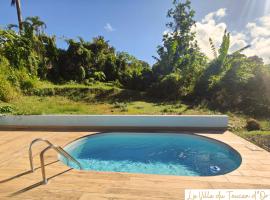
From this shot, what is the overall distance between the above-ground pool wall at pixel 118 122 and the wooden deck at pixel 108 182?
2.48 metres

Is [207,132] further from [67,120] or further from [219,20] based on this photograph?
[219,20]

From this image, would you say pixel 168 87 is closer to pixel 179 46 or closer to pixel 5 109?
pixel 179 46

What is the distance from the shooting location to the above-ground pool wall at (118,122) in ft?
22.7

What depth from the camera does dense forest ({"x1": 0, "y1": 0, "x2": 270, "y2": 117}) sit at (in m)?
10.9

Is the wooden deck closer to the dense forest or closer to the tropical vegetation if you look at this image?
the tropical vegetation

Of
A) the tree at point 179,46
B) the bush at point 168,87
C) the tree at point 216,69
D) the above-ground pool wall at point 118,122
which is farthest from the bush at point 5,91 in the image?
the tree at point 216,69

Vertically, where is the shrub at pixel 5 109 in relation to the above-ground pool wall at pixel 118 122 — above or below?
above

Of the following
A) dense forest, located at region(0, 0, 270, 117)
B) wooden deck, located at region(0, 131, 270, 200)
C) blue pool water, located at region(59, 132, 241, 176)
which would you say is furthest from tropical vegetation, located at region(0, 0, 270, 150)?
wooden deck, located at region(0, 131, 270, 200)

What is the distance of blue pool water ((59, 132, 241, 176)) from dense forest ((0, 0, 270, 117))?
509 centimetres

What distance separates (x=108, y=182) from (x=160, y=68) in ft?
40.5

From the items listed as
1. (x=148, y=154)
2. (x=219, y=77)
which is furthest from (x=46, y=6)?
(x=219, y=77)

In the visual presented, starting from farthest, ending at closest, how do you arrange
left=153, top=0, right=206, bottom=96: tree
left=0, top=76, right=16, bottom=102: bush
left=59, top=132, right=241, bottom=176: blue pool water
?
left=153, top=0, right=206, bottom=96: tree < left=0, top=76, right=16, bottom=102: bush < left=59, top=132, right=241, bottom=176: blue pool water

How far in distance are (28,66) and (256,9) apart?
12769 mm

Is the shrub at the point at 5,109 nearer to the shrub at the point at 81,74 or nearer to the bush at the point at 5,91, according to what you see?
the bush at the point at 5,91
